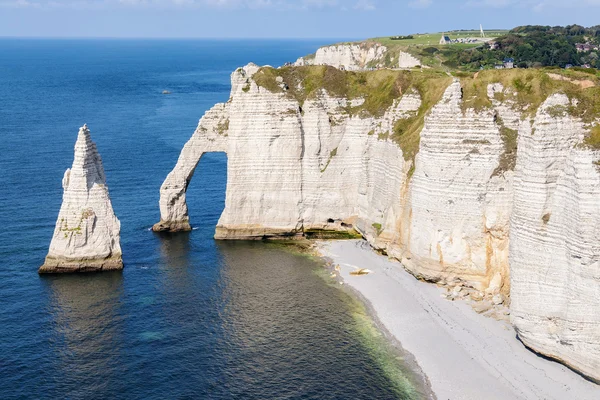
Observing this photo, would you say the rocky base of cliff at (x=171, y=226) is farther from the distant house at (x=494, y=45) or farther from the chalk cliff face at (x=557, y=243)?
the distant house at (x=494, y=45)

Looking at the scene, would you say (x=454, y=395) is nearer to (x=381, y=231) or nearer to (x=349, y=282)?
(x=349, y=282)

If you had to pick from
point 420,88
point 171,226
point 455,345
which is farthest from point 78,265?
point 420,88

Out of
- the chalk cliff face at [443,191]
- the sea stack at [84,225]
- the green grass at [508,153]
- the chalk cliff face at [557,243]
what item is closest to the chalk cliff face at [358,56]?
the chalk cliff face at [443,191]

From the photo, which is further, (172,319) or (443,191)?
(443,191)

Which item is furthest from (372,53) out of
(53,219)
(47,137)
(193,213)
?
(53,219)

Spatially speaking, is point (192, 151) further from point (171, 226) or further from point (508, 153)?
point (508, 153)

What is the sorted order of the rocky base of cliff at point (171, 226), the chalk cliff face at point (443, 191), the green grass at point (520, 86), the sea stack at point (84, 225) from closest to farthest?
the chalk cliff face at point (443, 191), the green grass at point (520, 86), the sea stack at point (84, 225), the rocky base of cliff at point (171, 226)
